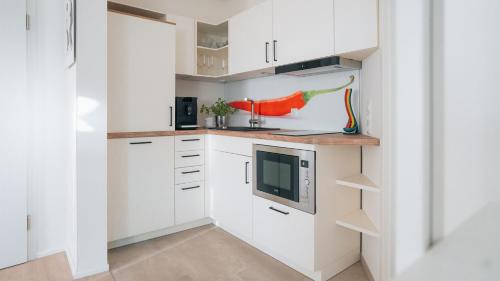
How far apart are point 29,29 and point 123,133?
1.07m

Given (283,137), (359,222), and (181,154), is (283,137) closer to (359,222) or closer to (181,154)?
(359,222)

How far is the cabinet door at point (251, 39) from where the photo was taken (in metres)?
2.67

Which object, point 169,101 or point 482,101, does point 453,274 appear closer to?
point 482,101

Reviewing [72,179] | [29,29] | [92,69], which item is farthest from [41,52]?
[72,179]

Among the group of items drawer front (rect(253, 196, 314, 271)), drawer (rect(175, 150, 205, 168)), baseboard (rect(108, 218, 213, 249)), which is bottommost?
Answer: baseboard (rect(108, 218, 213, 249))

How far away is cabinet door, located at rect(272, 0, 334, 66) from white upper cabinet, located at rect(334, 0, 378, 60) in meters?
0.07

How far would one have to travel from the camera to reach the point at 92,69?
2078 millimetres

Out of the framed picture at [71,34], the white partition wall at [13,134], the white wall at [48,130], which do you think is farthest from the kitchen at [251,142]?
the white partition wall at [13,134]

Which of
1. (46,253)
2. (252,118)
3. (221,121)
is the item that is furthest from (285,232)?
(46,253)

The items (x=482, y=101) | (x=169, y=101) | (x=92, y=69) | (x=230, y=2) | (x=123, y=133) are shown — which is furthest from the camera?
(x=230, y=2)

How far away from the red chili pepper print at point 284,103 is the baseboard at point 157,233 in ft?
4.30

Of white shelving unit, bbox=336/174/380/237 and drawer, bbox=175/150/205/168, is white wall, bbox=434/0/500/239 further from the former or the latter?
drawer, bbox=175/150/205/168

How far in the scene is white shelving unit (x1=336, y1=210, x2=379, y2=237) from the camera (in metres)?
1.85

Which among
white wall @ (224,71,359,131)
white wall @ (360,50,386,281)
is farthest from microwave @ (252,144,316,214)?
white wall @ (224,71,359,131)
